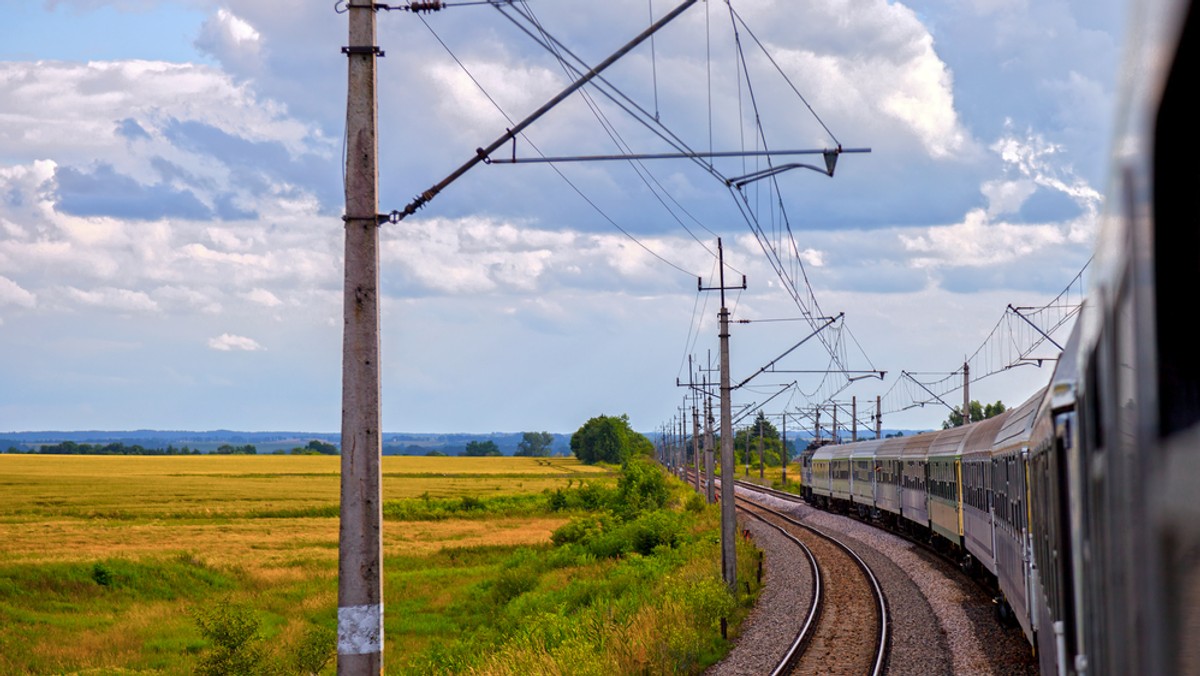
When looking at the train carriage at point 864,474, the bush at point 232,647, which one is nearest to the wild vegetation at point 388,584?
the bush at point 232,647

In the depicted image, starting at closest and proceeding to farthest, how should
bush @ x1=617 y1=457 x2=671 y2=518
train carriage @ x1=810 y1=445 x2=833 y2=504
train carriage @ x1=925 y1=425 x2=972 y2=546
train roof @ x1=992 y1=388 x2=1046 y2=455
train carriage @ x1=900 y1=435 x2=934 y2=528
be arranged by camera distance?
train roof @ x1=992 y1=388 x2=1046 y2=455 < train carriage @ x1=925 y1=425 x2=972 y2=546 < train carriage @ x1=900 y1=435 x2=934 y2=528 < bush @ x1=617 y1=457 x2=671 y2=518 < train carriage @ x1=810 y1=445 x2=833 y2=504

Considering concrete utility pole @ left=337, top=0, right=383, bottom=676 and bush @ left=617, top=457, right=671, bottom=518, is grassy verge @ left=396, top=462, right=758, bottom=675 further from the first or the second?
concrete utility pole @ left=337, top=0, right=383, bottom=676

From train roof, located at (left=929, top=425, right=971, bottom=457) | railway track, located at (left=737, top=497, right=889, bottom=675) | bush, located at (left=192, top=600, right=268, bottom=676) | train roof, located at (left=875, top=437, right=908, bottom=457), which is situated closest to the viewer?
railway track, located at (left=737, top=497, right=889, bottom=675)

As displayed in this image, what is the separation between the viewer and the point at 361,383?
8.09 meters

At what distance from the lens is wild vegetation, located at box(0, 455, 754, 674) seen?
22.3 metres

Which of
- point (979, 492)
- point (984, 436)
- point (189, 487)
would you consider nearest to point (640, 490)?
point (979, 492)

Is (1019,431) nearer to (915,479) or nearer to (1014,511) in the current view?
(1014,511)

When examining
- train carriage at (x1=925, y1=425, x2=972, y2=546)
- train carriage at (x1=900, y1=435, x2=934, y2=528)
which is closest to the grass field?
train carriage at (x1=925, y1=425, x2=972, y2=546)

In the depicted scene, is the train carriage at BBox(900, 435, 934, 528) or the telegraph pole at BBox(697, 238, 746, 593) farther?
the train carriage at BBox(900, 435, 934, 528)

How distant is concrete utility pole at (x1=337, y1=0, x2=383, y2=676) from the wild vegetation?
903 cm

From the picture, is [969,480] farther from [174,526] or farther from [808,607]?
[174,526]

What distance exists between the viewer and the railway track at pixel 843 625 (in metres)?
18.1

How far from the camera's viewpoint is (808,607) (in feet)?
79.1

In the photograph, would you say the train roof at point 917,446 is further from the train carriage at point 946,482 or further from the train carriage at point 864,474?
the train carriage at point 864,474
